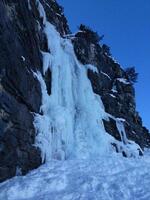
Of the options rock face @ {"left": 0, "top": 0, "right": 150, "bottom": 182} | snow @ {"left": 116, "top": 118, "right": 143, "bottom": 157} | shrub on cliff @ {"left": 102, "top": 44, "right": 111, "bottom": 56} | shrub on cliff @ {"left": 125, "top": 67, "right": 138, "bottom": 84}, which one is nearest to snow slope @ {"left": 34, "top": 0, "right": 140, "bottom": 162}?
rock face @ {"left": 0, "top": 0, "right": 150, "bottom": 182}

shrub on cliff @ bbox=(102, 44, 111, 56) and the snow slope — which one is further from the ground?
shrub on cliff @ bbox=(102, 44, 111, 56)

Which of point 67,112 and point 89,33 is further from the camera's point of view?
point 89,33

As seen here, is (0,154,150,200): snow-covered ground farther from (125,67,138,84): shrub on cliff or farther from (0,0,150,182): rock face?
(125,67,138,84): shrub on cliff

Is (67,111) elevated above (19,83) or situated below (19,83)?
above

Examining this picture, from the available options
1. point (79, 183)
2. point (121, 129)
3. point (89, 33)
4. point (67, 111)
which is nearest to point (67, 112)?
point (67, 111)

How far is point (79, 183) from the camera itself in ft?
41.8

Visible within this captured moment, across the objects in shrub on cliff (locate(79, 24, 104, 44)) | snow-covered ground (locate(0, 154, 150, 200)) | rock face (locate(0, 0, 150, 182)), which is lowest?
snow-covered ground (locate(0, 154, 150, 200))

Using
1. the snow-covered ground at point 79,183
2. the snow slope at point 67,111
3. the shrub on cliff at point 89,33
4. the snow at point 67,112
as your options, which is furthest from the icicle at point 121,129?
the snow-covered ground at point 79,183

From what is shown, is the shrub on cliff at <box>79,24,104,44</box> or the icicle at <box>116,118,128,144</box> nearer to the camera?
the icicle at <box>116,118,128,144</box>

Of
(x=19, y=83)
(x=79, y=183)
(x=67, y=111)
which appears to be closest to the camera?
(x=79, y=183)

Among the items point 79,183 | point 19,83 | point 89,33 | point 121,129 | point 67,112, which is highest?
point 89,33

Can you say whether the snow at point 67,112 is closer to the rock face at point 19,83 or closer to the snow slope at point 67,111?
the snow slope at point 67,111

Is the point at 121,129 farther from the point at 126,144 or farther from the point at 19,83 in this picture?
the point at 19,83

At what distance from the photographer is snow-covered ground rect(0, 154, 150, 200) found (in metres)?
11.3
